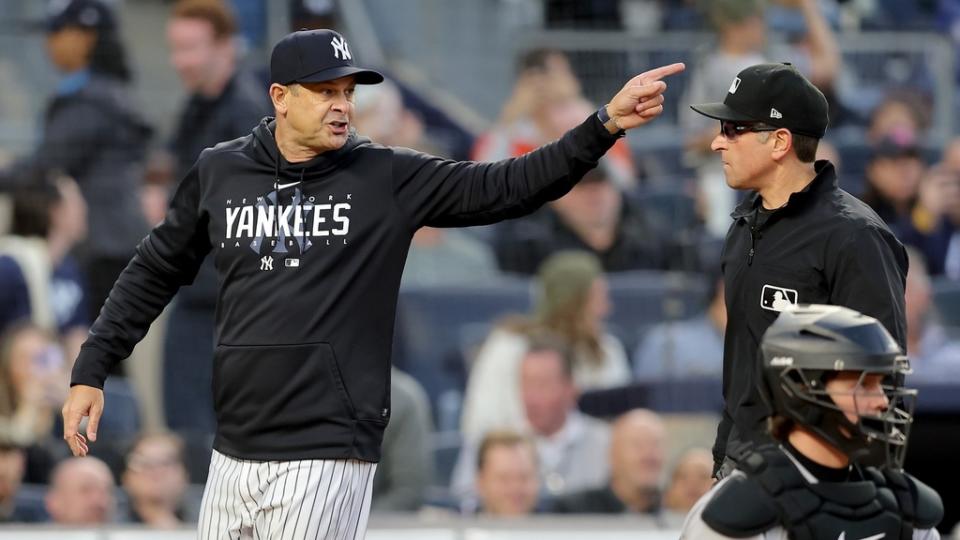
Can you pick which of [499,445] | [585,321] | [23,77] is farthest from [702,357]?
[23,77]

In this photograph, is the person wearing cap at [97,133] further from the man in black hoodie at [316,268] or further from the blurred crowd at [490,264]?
the man in black hoodie at [316,268]

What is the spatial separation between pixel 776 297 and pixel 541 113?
14.5ft

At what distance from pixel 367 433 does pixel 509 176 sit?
0.70 meters

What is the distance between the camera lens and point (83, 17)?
7.87 m

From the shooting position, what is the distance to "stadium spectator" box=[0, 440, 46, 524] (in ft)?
22.1

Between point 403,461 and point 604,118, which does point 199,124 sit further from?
point 604,118

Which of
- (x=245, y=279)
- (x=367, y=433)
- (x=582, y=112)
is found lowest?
(x=367, y=433)

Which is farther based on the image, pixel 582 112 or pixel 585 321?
pixel 582 112

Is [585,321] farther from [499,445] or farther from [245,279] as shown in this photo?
[245,279]

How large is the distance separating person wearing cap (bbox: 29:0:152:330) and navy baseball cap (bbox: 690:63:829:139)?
441cm

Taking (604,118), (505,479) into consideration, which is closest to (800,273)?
(604,118)

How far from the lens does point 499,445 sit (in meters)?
6.94

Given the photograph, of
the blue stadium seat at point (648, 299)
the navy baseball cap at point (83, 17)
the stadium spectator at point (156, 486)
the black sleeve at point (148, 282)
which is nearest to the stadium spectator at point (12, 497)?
the stadium spectator at point (156, 486)

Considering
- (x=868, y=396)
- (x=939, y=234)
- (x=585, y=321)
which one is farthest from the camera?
(x=939, y=234)
